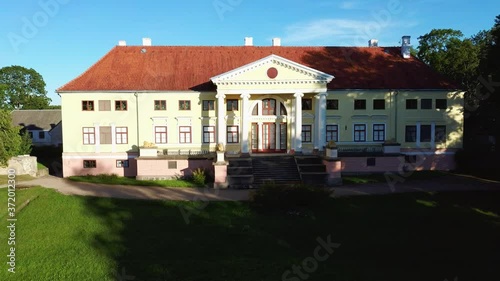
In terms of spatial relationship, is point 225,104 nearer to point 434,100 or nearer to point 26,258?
point 434,100

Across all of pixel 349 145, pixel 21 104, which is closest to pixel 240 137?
pixel 349 145

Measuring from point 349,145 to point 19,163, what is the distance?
25757 mm

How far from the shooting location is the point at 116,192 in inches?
890

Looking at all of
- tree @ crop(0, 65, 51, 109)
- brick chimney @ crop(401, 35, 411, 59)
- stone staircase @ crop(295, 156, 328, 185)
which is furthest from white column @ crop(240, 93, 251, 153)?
tree @ crop(0, 65, 51, 109)

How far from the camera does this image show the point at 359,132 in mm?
30250

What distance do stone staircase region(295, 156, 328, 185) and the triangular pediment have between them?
5.65 metres

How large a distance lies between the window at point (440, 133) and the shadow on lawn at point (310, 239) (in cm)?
990

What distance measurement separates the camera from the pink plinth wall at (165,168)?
87.8ft

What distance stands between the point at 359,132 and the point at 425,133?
534 cm

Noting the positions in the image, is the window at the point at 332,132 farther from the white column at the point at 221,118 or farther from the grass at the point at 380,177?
the white column at the point at 221,118

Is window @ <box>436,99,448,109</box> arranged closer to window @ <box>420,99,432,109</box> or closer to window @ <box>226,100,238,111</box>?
window @ <box>420,99,432,109</box>

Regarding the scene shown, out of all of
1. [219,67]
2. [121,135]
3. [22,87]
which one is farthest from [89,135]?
[22,87]

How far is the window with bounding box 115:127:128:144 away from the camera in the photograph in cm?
2922

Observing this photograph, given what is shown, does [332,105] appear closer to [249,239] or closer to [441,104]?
[441,104]
